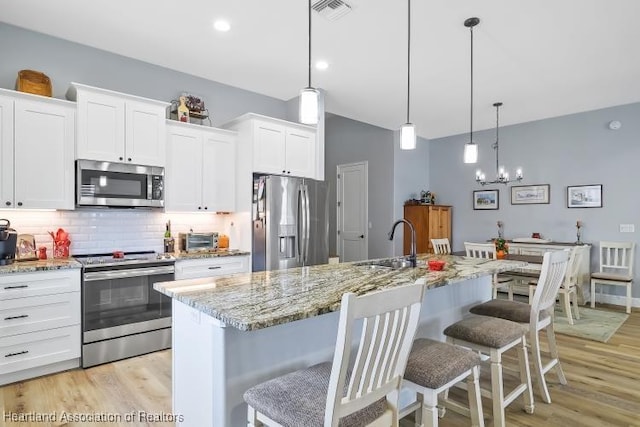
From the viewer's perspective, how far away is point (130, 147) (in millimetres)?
3516

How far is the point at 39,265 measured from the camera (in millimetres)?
2883

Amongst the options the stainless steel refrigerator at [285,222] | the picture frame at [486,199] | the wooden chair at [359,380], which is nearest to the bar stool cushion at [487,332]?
the wooden chair at [359,380]

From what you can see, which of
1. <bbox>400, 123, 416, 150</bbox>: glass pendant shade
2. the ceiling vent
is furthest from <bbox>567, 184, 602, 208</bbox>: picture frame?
the ceiling vent

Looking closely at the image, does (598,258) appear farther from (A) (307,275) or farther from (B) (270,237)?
(A) (307,275)

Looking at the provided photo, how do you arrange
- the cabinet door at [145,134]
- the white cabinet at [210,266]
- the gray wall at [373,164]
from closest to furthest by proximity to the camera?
the cabinet door at [145,134] < the white cabinet at [210,266] < the gray wall at [373,164]

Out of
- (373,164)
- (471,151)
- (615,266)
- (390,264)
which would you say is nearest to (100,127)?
(390,264)

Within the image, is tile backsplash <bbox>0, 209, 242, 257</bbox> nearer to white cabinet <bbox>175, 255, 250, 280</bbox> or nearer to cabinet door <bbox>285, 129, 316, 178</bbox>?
white cabinet <bbox>175, 255, 250, 280</bbox>

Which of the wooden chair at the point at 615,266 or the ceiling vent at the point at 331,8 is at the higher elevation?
the ceiling vent at the point at 331,8

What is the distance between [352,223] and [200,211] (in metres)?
3.61

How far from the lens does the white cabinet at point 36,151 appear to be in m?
2.96

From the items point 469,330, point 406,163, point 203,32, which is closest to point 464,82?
point 406,163

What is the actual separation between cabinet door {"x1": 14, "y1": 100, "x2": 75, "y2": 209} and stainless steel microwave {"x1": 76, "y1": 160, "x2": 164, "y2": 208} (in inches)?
→ 3.9

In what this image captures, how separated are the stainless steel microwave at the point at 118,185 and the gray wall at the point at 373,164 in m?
3.98

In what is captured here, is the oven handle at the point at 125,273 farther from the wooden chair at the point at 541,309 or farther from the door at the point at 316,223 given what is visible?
the wooden chair at the point at 541,309
